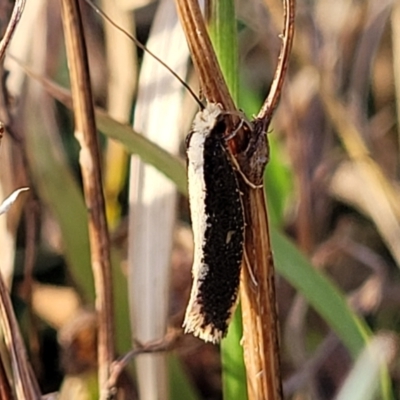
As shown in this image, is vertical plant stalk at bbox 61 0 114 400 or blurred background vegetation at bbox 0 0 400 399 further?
blurred background vegetation at bbox 0 0 400 399

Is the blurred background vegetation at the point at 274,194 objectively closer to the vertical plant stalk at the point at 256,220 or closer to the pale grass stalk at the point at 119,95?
the pale grass stalk at the point at 119,95

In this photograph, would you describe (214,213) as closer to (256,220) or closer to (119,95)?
(256,220)

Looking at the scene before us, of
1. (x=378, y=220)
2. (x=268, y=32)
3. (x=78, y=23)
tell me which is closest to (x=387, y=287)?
(x=378, y=220)

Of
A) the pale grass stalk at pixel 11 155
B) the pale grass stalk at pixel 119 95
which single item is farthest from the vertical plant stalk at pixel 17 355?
the pale grass stalk at pixel 119 95

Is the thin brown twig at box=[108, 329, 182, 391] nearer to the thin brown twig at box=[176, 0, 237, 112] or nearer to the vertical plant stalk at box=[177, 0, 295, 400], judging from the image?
the vertical plant stalk at box=[177, 0, 295, 400]

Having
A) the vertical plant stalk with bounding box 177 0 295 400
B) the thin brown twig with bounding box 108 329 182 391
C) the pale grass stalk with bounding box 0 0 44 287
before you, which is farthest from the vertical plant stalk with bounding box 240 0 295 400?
the pale grass stalk with bounding box 0 0 44 287

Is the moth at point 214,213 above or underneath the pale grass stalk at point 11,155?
underneath

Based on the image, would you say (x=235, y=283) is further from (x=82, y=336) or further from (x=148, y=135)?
(x=82, y=336)
